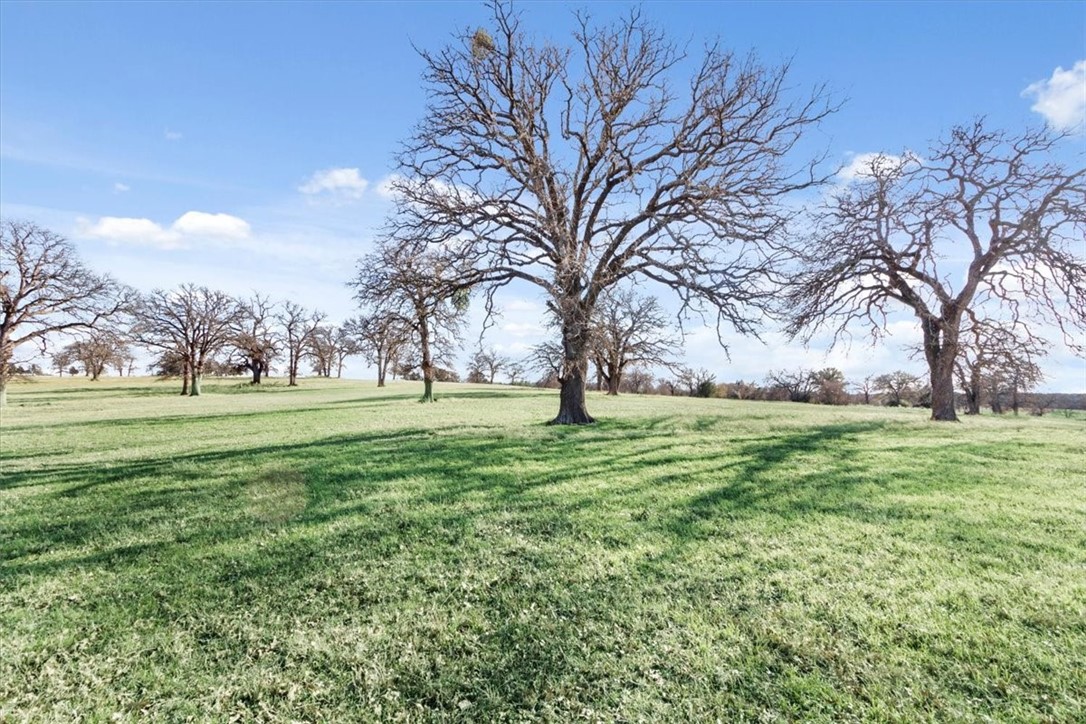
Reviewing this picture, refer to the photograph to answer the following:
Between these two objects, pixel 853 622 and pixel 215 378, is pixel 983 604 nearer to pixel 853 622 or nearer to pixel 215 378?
pixel 853 622

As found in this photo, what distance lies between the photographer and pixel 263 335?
5444 cm

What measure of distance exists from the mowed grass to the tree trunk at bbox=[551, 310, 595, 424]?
5.07 meters

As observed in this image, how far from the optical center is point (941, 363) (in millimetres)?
18828

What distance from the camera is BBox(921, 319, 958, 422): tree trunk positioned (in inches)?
722

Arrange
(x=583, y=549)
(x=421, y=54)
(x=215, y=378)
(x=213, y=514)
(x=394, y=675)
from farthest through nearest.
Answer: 1. (x=215, y=378)
2. (x=421, y=54)
3. (x=213, y=514)
4. (x=583, y=549)
5. (x=394, y=675)

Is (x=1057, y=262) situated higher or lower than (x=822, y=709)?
higher

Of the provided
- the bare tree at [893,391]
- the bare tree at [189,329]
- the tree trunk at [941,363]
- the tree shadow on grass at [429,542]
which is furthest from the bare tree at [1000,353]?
the bare tree at [189,329]

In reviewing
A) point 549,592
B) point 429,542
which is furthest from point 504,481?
point 549,592

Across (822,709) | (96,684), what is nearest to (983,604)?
(822,709)

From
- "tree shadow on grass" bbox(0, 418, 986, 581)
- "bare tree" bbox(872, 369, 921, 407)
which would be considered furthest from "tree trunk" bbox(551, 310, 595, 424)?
"bare tree" bbox(872, 369, 921, 407)

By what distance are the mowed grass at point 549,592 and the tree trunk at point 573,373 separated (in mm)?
5074

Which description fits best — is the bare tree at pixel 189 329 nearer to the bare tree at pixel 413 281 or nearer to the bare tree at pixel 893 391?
the bare tree at pixel 413 281

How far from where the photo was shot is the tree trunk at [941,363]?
18328mm

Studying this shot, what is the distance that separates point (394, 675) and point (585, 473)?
580 cm
